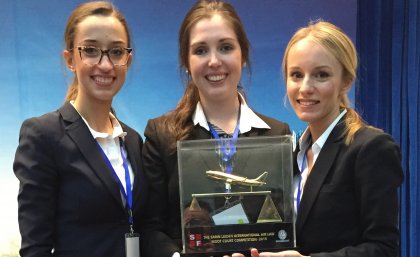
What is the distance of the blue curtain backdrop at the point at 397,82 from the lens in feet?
11.9

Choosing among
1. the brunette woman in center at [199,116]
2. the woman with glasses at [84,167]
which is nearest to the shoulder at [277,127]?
the brunette woman in center at [199,116]

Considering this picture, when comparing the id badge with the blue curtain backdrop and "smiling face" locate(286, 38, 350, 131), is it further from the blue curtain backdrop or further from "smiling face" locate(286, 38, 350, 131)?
the blue curtain backdrop

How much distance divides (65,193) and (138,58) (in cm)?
210

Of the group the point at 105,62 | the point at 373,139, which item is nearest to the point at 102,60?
the point at 105,62

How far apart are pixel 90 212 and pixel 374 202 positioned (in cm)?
95

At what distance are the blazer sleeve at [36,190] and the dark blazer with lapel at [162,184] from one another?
375 mm

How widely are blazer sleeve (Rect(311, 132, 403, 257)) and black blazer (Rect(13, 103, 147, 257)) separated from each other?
2.47 ft

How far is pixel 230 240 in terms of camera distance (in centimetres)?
169

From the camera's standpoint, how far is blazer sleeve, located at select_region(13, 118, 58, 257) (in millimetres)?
1814

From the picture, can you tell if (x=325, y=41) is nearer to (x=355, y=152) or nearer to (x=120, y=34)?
(x=355, y=152)

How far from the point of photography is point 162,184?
6.71ft

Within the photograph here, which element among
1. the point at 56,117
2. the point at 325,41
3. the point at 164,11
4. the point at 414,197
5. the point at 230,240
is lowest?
the point at 414,197

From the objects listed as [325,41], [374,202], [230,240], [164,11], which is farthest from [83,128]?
[164,11]

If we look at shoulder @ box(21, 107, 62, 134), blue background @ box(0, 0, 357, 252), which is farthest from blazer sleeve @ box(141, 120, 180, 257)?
blue background @ box(0, 0, 357, 252)
